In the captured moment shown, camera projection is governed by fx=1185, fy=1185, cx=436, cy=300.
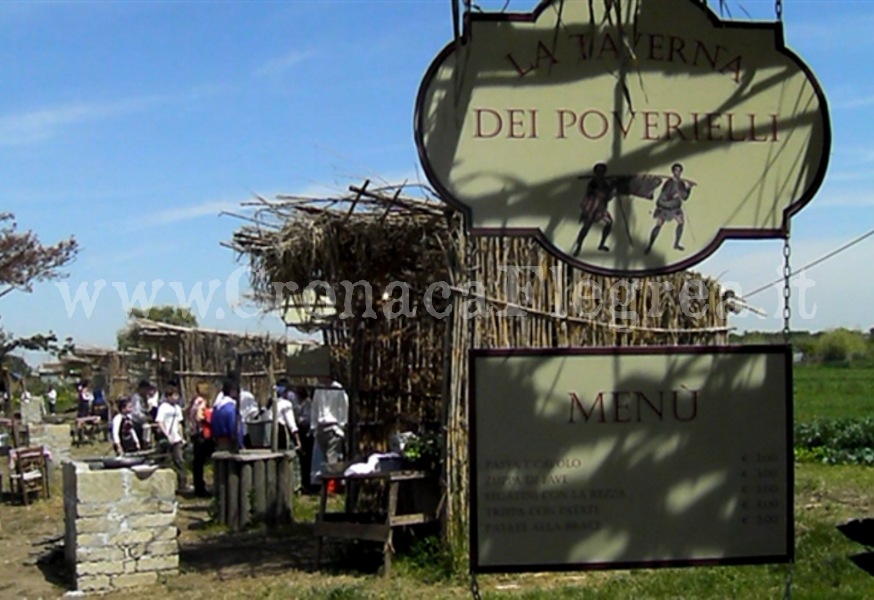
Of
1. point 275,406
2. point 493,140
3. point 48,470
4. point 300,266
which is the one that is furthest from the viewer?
point 48,470

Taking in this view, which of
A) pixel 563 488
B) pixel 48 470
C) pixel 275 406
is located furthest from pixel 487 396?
pixel 48 470

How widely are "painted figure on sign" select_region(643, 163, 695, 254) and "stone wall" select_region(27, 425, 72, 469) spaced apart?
16.7 m

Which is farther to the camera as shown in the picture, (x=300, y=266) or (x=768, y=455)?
(x=300, y=266)

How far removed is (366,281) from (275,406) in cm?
343

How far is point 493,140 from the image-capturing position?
4586mm

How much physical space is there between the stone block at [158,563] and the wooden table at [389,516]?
1304 mm

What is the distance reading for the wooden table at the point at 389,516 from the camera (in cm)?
1026

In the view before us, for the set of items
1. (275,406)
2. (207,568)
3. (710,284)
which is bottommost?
(207,568)

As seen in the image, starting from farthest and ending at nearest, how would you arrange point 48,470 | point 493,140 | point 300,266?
point 48,470, point 300,266, point 493,140

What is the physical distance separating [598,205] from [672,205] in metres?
0.31

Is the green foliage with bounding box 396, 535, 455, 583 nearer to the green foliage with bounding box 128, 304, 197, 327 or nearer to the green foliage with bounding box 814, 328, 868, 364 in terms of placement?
the green foliage with bounding box 128, 304, 197, 327

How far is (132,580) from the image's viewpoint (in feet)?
34.9

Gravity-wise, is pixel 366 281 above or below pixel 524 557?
above

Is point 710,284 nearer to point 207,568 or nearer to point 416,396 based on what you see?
point 416,396
